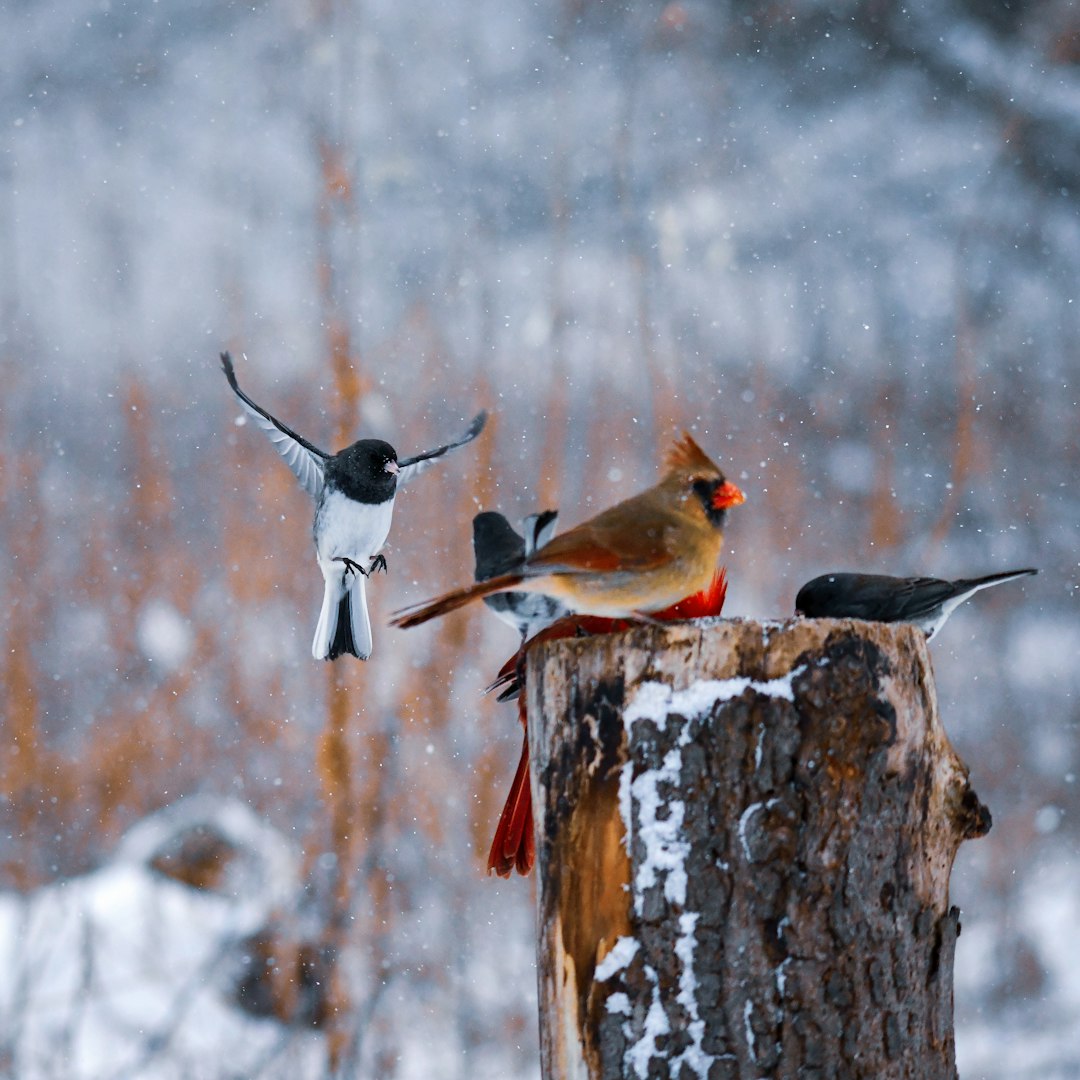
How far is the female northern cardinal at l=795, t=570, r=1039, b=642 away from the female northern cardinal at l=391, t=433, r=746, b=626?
34cm

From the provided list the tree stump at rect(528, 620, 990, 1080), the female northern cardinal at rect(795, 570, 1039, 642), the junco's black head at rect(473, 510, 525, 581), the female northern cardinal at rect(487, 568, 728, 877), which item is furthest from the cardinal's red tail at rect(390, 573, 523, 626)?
the female northern cardinal at rect(795, 570, 1039, 642)

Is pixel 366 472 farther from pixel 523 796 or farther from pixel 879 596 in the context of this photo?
pixel 879 596

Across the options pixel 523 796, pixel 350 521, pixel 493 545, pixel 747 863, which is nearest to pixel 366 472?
pixel 350 521

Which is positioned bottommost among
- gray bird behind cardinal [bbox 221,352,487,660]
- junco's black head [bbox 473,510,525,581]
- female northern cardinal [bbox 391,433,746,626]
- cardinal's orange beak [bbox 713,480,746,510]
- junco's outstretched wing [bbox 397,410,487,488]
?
female northern cardinal [bbox 391,433,746,626]

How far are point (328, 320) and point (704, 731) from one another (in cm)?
321

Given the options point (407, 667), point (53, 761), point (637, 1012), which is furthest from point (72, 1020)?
point (637, 1012)

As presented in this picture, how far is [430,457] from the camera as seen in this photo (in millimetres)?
2180

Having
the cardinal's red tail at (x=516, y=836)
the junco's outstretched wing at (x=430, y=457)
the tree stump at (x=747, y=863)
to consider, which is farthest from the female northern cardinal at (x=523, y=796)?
the junco's outstretched wing at (x=430, y=457)

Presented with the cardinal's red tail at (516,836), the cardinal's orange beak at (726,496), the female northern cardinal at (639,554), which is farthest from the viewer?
the cardinal's red tail at (516,836)

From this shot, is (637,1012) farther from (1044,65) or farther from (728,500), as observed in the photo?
(1044,65)

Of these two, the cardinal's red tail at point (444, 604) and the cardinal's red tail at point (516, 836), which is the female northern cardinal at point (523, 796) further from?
the cardinal's red tail at point (444, 604)

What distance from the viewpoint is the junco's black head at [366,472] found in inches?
84.9

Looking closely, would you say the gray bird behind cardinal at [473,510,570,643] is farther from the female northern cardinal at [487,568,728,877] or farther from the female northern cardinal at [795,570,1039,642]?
the female northern cardinal at [795,570,1039,642]

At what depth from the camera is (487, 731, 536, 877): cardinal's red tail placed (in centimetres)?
147
